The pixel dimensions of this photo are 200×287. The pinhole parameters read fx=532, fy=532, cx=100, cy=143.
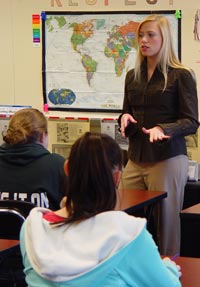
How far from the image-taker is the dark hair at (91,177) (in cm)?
142

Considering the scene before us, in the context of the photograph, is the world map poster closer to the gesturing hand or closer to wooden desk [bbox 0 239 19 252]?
the gesturing hand

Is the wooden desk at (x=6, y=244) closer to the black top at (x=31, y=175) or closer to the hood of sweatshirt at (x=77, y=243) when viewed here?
the black top at (x=31, y=175)

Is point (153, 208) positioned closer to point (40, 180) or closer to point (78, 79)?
point (40, 180)

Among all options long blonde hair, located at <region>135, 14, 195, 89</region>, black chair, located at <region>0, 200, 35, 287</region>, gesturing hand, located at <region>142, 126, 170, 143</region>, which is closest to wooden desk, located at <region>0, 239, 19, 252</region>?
black chair, located at <region>0, 200, 35, 287</region>

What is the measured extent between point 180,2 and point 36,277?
3012mm

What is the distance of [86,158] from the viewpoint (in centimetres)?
142

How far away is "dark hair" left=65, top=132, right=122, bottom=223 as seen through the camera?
1.42 meters

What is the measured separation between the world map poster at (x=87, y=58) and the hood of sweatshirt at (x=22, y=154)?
184cm

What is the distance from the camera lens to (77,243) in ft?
4.53

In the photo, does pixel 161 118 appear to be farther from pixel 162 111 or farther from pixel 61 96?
pixel 61 96

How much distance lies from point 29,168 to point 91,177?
1.15 meters

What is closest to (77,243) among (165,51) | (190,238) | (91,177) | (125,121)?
(91,177)

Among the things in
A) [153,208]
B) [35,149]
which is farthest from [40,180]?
[153,208]

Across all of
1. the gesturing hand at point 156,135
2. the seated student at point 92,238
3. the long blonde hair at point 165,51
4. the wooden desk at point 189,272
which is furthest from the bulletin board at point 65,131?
the seated student at point 92,238
